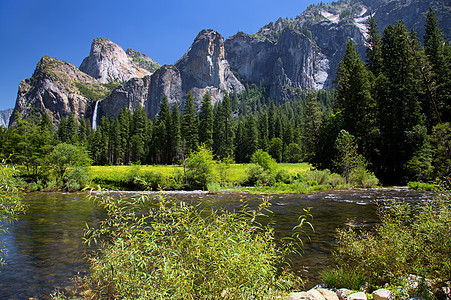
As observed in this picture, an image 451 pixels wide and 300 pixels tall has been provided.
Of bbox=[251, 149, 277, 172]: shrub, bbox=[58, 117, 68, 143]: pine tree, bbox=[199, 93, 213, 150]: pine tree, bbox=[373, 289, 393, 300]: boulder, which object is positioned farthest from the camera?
bbox=[58, 117, 68, 143]: pine tree

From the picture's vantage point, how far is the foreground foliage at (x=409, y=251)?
16.0ft

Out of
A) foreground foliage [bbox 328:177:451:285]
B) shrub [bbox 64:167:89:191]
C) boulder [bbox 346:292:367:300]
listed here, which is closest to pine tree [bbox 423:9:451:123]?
foreground foliage [bbox 328:177:451:285]

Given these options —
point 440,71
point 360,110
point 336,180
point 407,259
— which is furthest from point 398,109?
point 407,259

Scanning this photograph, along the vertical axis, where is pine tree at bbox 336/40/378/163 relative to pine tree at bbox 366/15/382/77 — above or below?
below

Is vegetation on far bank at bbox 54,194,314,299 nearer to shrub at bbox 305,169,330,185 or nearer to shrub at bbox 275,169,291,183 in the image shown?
shrub at bbox 305,169,330,185

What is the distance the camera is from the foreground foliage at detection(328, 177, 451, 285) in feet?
16.0

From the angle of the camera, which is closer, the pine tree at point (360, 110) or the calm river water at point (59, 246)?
the calm river water at point (59, 246)

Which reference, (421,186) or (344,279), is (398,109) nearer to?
(421,186)

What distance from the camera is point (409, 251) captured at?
5520mm

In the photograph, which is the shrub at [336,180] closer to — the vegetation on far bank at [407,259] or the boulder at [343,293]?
the vegetation on far bank at [407,259]

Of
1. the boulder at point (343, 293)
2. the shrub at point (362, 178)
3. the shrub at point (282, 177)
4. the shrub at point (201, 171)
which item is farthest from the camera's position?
the shrub at point (282, 177)

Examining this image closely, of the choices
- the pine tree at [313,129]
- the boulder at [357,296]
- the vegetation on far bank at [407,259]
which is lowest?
the boulder at [357,296]

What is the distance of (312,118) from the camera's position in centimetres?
5050

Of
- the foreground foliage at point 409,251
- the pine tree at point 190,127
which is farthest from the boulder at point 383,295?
the pine tree at point 190,127
